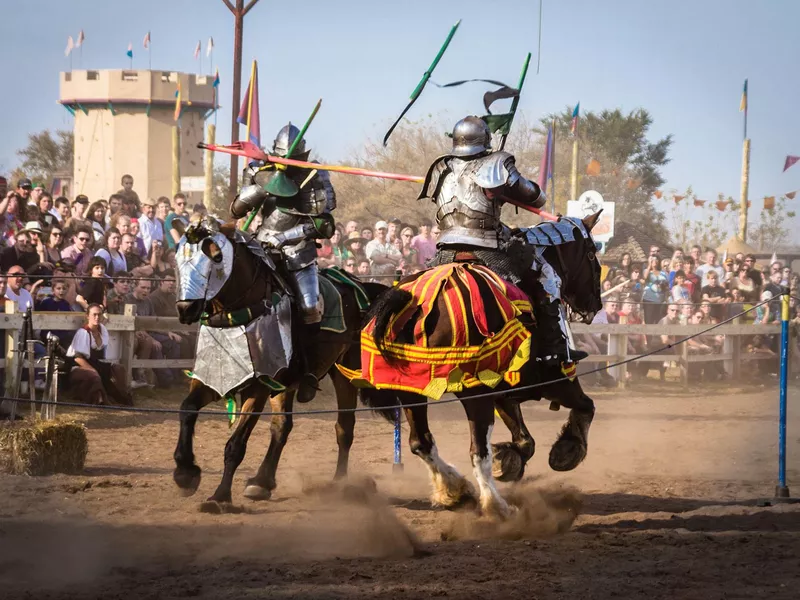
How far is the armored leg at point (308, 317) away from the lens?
28.2ft

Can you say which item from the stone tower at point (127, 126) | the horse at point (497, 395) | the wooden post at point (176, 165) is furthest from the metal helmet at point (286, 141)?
the stone tower at point (127, 126)

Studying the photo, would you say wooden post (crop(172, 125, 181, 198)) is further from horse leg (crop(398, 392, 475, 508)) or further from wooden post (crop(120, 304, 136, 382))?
horse leg (crop(398, 392, 475, 508))

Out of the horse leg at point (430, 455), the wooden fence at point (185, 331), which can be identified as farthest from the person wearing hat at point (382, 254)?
the horse leg at point (430, 455)

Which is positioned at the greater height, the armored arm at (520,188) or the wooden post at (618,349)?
the armored arm at (520,188)

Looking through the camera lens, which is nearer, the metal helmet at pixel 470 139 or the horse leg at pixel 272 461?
the metal helmet at pixel 470 139

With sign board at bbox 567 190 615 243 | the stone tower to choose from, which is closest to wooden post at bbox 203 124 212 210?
sign board at bbox 567 190 615 243

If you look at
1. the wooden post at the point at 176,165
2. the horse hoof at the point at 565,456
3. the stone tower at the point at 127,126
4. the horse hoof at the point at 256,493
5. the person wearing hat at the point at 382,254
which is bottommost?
the horse hoof at the point at 256,493

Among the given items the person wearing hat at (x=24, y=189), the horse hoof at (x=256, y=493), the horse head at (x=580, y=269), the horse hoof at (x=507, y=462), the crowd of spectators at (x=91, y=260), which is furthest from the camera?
the person wearing hat at (x=24, y=189)

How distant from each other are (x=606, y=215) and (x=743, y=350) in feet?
14.3

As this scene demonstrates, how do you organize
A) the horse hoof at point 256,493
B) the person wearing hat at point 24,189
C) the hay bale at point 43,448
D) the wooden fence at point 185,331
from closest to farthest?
the horse hoof at point 256,493 → the hay bale at point 43,448 → the wooden fence at point 185,331 → the person wearing hat at point 24,189

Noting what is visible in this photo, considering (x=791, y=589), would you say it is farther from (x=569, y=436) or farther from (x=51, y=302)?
(x=51, y=302)

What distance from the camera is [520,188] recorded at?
8055 mm

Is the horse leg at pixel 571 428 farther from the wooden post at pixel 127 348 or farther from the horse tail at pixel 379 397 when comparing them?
the wooden post at pixel 127 348

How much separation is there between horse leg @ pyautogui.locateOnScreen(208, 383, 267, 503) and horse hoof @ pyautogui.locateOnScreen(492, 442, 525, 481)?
5.79 ft
